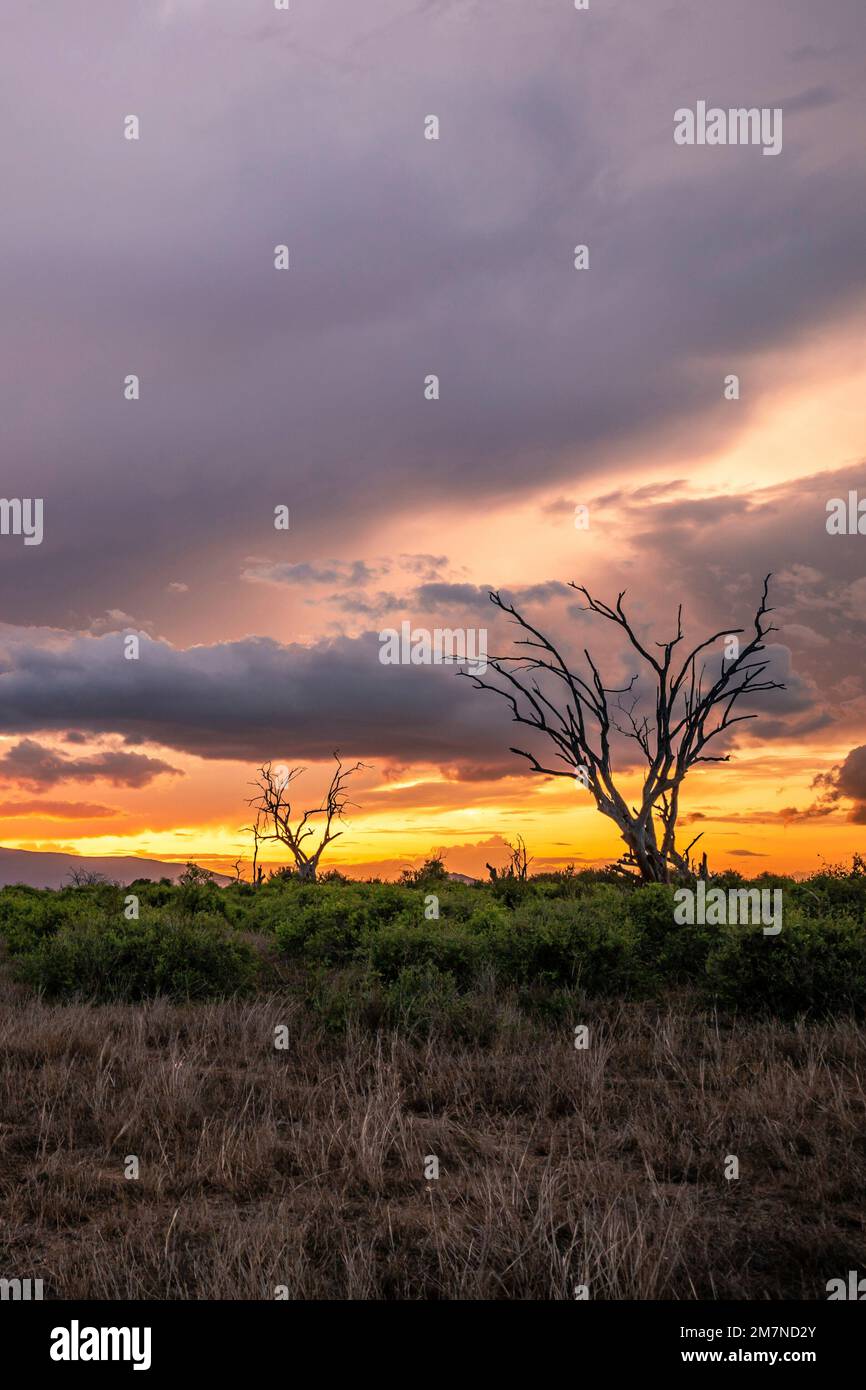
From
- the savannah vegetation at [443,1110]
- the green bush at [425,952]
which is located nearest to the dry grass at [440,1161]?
the savannah vegetation at [443,1110]

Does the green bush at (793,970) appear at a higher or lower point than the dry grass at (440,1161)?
higher

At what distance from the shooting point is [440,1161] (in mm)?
6309

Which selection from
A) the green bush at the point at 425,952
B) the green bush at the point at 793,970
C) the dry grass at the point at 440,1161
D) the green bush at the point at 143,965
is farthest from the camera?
the green bush at the point at 143,965

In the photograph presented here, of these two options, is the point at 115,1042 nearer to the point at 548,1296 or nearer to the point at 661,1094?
the point at 661,1094

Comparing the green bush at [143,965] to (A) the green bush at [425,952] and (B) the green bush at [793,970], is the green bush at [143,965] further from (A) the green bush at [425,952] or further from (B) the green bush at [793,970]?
(B) the green bush at [793,970]

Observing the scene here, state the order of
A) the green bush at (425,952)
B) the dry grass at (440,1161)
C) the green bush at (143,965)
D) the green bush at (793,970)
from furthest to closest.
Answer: the green bush at (143,965), the green bush at (425,952), the green bush at (793,970), the dry grass at (440,1161)

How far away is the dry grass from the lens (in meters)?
4.79

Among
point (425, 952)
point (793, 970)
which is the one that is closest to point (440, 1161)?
point (793, 970)

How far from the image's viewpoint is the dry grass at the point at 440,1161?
479 cm

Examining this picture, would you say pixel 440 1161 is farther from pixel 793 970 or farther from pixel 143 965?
pixel 143 965

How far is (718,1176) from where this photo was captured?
6.01 meters

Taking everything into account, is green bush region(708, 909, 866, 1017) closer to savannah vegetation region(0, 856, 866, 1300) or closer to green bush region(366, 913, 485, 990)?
savannah vegetation region(0, 856, 866, 1300)
